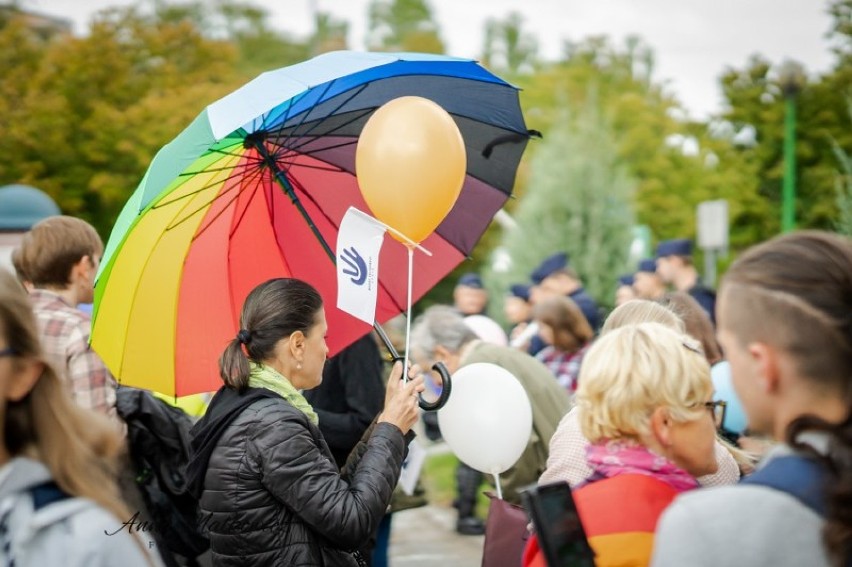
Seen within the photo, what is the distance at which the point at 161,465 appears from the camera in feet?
15.8

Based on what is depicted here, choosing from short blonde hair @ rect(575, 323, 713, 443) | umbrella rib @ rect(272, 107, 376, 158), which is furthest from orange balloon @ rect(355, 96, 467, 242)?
short blonde hair @ rect(575, 323, 713, 443)

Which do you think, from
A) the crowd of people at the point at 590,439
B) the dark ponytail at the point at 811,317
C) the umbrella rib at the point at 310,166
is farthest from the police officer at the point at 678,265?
the dark ponytail at the point at 811,317

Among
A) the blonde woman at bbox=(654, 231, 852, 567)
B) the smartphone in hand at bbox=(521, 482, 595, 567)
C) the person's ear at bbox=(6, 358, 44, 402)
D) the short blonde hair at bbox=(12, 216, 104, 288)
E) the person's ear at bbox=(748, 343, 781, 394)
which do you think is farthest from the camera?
the short blonde hair at bbox=(12, 216, 104, 288)

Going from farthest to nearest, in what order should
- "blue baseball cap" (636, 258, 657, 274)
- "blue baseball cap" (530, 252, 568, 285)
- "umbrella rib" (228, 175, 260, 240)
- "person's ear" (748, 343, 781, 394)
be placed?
"blue baseball cap" (636, 258, 657, 274), "blue baseball cap" (530, 252, 568, 285), "umbrella rib" (228, 175, 260, 240), "person's ear" (748, 343, 781, 394)

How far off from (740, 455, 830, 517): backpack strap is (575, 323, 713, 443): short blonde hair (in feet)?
2.01

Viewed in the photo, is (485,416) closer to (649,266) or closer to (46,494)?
(46,494)

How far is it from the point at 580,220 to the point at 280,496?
54.4 feet

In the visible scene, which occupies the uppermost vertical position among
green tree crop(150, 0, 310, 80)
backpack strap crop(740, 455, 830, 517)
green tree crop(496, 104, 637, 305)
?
green tree crop(150, 0, 310, 80)

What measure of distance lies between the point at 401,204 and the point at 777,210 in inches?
1278

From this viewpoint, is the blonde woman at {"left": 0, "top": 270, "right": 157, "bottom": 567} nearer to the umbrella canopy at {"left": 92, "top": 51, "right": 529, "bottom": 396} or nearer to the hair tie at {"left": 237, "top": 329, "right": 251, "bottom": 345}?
the hair tie at {"left": 237, "top": 329, "right": 251, "bottom": 345}

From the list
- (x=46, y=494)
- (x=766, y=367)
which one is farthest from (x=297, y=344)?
(x=766, y=367)

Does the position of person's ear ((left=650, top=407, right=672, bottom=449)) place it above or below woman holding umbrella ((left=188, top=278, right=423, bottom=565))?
above

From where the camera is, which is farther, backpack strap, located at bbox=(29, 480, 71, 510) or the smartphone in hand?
the smartphone in hand

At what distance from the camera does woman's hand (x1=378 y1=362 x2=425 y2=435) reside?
346 cm
